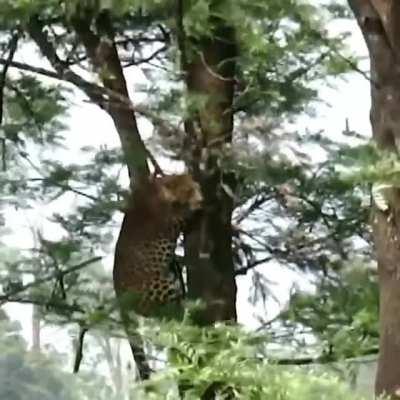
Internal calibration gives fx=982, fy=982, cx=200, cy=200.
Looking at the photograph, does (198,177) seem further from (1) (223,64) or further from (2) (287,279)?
(2) (287,279)

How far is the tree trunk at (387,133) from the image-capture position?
67cm

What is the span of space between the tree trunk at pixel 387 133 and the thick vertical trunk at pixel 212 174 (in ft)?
1.10

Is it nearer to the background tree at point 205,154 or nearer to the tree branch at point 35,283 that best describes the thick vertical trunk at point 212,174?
the background tree at point 205,154

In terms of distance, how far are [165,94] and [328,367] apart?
1.37 ft

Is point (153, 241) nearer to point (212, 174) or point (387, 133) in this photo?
point (212, 174)

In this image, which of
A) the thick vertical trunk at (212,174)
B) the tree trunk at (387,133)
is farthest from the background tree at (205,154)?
the tree trunk at (387,133)

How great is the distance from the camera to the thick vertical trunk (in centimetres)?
102

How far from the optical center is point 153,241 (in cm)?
110

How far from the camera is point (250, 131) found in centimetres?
107

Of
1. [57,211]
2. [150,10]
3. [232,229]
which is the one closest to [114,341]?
[57,211]

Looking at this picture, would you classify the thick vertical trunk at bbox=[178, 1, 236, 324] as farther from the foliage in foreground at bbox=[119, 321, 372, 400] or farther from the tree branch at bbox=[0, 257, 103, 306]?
the foliage in foreground at bbox=[119, 321, 372, 400]

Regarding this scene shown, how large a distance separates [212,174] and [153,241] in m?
0.11

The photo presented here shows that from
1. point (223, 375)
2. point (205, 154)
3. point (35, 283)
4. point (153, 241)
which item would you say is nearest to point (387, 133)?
point (223, 375)

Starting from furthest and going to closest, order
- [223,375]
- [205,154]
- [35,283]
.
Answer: [35,283] < [205,154] < [223,375]
